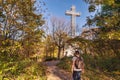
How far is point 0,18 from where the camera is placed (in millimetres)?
13383

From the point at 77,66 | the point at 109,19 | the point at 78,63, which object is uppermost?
the point at 109,19

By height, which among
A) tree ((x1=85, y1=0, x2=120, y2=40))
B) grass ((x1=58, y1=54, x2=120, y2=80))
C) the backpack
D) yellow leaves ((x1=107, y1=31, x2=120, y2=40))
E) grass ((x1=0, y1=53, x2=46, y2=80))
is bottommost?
grass ((x1=58, y1=54, x2=120, y2=80))

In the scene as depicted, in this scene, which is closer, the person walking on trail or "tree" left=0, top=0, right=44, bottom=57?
the person walking on trail

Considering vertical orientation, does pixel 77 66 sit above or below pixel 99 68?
above

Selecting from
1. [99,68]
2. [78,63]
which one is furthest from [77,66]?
[99,68]

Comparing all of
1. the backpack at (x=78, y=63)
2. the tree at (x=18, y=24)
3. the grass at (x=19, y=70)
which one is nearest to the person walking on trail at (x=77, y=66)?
the backpack at (x=78, y=63)

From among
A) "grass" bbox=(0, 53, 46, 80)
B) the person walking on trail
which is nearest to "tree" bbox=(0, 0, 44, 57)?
"grass" bbox=(0, 53, 46, 80)

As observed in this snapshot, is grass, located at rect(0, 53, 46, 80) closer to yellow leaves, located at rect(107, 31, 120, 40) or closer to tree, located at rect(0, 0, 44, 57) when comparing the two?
tree, located at rect(0, 0, 44, 57)

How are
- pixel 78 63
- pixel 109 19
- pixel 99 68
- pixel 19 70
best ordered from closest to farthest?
pixel 78 63, pixel 19 70, pixel 109 19, pixel 99 68

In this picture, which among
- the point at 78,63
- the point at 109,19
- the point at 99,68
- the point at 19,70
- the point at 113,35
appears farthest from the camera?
the point at 99,68

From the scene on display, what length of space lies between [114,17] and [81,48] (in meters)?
4.18

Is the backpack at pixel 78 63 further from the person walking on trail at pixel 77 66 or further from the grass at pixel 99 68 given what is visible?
the grass at pixel 99 68

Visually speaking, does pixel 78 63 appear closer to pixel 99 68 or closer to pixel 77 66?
pixel 77 66

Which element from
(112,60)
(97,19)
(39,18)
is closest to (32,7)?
(39,18)
